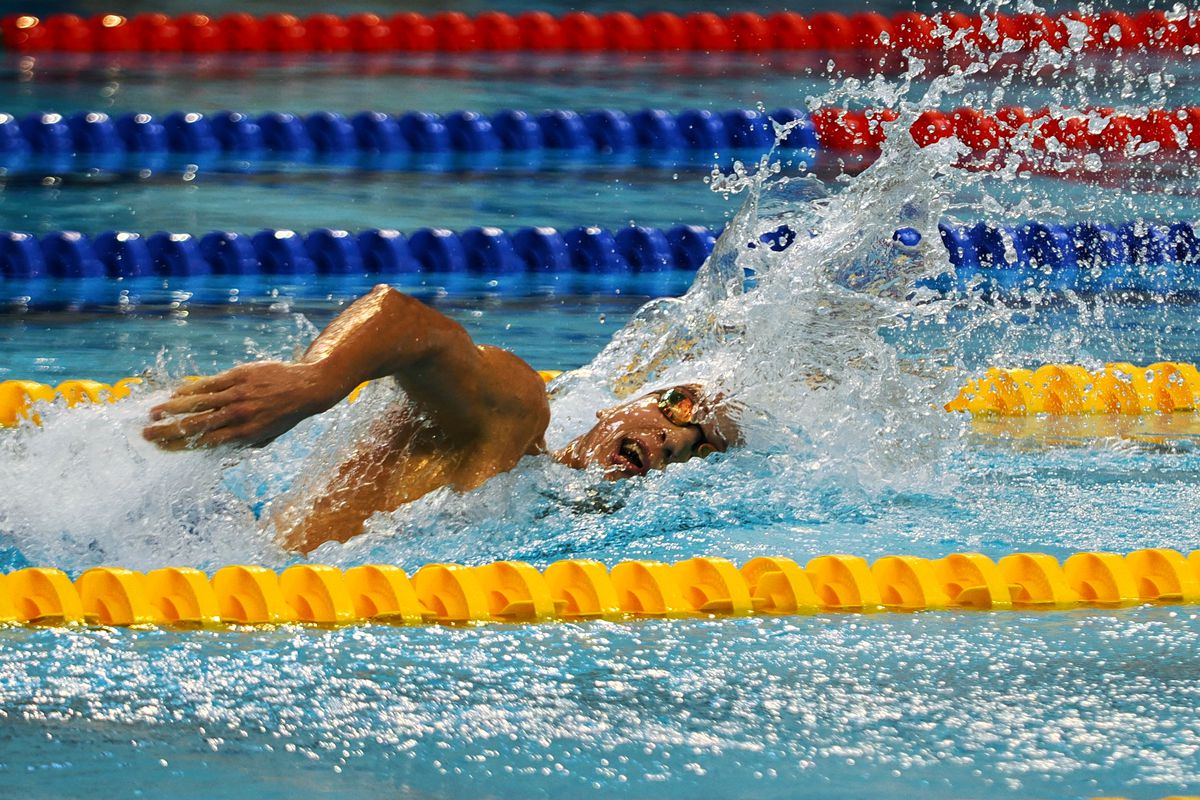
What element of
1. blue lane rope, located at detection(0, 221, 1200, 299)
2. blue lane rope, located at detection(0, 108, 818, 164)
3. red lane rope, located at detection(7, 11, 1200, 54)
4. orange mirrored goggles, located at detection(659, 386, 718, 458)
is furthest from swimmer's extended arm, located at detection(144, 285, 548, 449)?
red lane rope, located at detection(7, 11, 1200, 54)

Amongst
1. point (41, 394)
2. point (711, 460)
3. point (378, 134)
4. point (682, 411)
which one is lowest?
point (41, 394)

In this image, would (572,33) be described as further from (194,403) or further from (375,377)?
(194,403)

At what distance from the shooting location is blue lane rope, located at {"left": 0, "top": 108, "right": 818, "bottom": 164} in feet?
22.3

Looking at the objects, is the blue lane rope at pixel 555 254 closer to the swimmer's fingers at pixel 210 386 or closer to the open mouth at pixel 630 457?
the open mouth at pixel 630 457

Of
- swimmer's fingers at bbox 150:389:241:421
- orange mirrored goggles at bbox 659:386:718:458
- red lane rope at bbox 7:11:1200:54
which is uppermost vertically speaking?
red lane rope at bbox 7:11:1200:54

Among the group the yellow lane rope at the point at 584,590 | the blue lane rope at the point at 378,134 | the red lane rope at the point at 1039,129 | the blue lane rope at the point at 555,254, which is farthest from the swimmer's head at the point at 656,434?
the red lane rope at the point at 1039,129

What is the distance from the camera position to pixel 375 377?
98.4 inches

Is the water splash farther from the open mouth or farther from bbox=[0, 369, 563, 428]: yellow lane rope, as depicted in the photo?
bbox=[0, 369, 563, 428]: yellow lane rope

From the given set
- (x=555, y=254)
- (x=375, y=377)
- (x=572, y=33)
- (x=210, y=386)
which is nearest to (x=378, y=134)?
(x=555, y=254)

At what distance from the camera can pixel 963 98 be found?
25.4 ft

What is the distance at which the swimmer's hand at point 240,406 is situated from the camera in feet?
6.99

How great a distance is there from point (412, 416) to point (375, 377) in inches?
15.0

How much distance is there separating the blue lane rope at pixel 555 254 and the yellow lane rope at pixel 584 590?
293cm

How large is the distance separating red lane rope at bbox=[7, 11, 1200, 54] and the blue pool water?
2.99 meters
